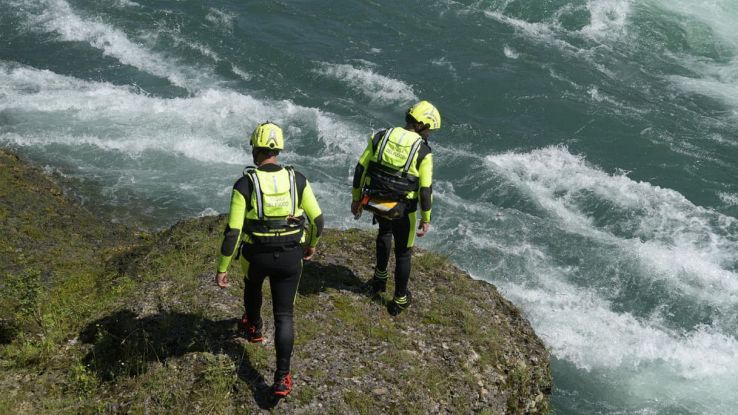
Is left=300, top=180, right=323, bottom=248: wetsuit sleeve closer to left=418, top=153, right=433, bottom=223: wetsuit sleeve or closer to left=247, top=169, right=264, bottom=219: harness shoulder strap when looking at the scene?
left=247, top=169, right=264, bottom=219: harness shoulder strap

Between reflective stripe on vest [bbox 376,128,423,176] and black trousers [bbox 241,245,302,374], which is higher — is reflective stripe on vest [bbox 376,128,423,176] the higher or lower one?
the higher one

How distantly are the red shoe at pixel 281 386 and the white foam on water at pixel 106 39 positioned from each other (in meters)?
15.0

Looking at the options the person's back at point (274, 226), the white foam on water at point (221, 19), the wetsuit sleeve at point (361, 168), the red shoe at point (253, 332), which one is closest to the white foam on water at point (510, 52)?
the white foam on water at point (221, 19)

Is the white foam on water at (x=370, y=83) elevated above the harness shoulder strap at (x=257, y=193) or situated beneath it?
situated beneath

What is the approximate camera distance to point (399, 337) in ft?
27.6

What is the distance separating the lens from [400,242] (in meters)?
8.41

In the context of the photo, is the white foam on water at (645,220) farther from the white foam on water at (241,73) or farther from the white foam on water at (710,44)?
the white foam on water at (241,73)

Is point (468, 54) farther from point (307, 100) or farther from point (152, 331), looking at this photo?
point (152, 331)

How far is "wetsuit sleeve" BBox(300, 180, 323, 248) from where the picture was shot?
6441 mm

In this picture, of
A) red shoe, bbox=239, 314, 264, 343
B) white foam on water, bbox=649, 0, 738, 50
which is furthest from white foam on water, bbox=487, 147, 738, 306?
white foam on water, bbox=649, 0, 738, 50

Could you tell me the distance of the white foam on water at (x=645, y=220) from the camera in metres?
14.3

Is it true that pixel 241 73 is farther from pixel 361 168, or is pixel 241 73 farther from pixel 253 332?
pixel 253 332

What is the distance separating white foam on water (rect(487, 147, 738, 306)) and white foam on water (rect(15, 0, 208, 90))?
1010 centimetres

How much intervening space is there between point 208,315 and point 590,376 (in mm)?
7218
